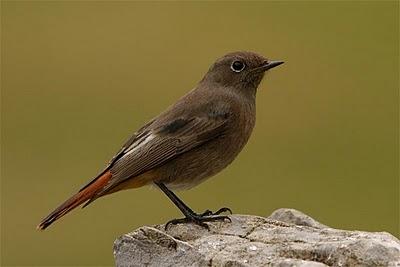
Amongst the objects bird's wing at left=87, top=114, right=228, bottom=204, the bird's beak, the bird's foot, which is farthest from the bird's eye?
the bird's foot

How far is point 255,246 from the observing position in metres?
7.88

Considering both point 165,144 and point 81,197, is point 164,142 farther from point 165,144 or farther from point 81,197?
point 81,197

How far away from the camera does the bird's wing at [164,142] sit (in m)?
9.02

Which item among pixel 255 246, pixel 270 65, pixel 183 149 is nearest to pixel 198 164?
pixel 183 149

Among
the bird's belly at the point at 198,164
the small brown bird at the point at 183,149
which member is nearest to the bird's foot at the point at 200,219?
the small brown bird at the point at 183,149

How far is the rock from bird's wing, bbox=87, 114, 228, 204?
0.59 m

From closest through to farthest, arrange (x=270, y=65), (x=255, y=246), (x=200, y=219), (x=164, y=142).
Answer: (x=255, y=246)
(x=200, y=219)
(x=164, y=142)
(x=270, y=65)

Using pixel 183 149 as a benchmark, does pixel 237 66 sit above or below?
above

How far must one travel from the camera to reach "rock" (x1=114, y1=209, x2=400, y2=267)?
7348 millimetres

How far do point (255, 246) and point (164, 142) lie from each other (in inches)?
66.2

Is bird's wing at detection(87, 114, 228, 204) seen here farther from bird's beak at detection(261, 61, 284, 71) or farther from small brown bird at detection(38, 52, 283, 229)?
bird's beak at detection(261, 61, 284, 71)

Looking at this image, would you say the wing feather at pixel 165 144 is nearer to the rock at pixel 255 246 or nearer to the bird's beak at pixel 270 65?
the rock at pixel 255 246

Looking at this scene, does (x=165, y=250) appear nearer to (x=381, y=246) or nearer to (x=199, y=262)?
(x=199, y=262)

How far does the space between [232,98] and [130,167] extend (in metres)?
1.28
